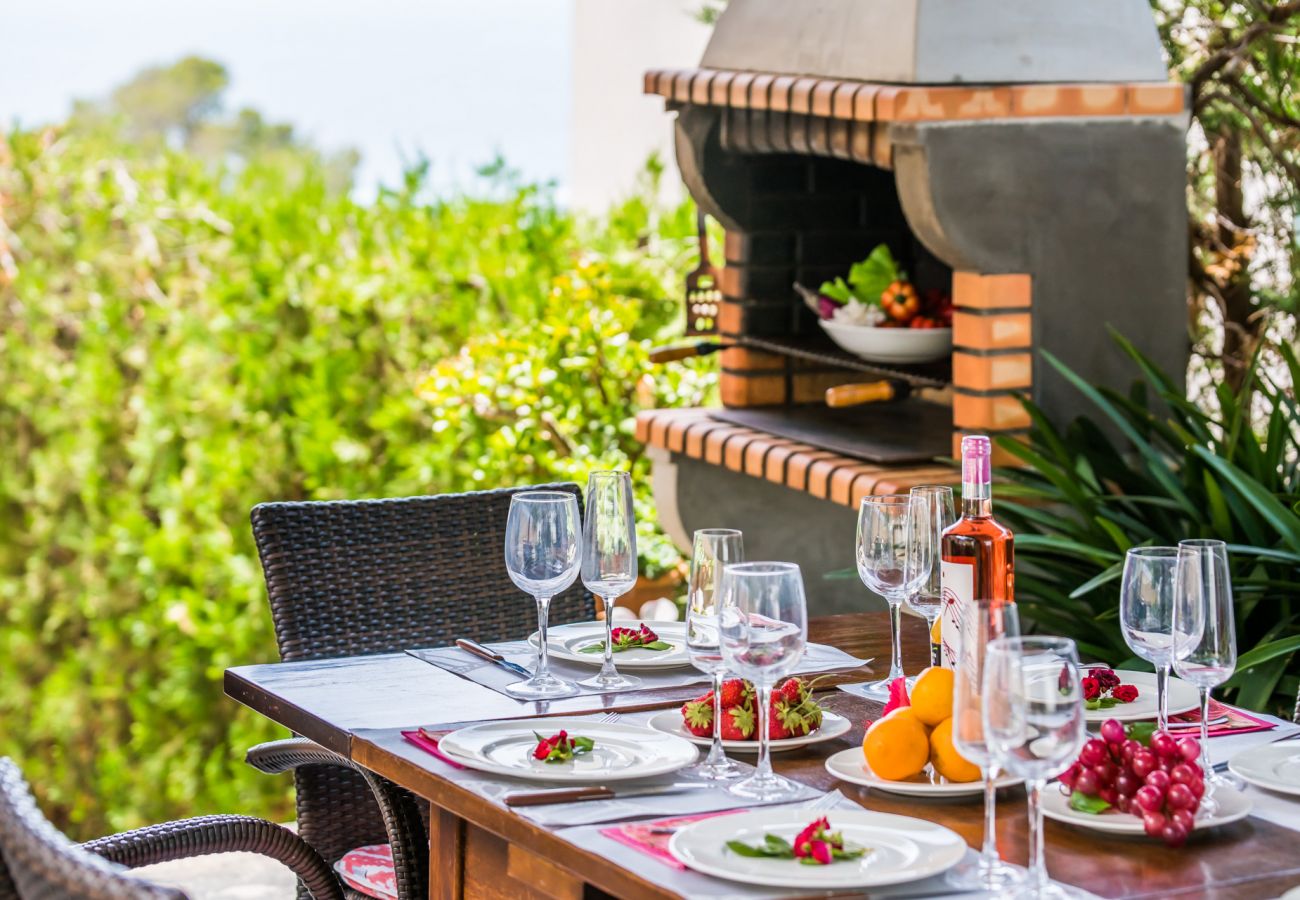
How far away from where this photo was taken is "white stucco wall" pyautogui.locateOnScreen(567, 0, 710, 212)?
5434 millimetres

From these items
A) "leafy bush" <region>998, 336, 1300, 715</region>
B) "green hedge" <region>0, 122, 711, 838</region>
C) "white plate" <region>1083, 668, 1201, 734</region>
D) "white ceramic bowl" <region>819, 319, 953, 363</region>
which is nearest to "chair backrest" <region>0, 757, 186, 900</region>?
"white plate" <region>1083, 668, 1201, 734</region>

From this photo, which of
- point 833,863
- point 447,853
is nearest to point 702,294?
point 447,853

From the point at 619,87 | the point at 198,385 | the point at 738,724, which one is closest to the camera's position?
the point at 738,724

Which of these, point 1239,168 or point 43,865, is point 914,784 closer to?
point 43,865

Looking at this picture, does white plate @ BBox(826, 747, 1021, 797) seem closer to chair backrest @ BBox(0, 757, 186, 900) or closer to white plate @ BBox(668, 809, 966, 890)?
white plate @ BBox(668, 809, 966, 890)

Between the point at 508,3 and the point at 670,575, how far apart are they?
3992mm

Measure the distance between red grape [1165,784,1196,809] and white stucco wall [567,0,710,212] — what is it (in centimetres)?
395

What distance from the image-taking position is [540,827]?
5.09 feet

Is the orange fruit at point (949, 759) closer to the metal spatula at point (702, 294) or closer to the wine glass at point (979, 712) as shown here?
the wine glass at point (979, 712)

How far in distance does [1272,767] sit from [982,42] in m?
1.77

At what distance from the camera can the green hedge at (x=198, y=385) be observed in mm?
4496

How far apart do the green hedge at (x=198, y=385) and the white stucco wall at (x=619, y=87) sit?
0.89 m

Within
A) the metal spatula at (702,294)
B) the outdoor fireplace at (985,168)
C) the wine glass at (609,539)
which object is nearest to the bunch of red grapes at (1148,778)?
the wine glass at (609,539)

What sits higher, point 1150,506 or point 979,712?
point 979,712
